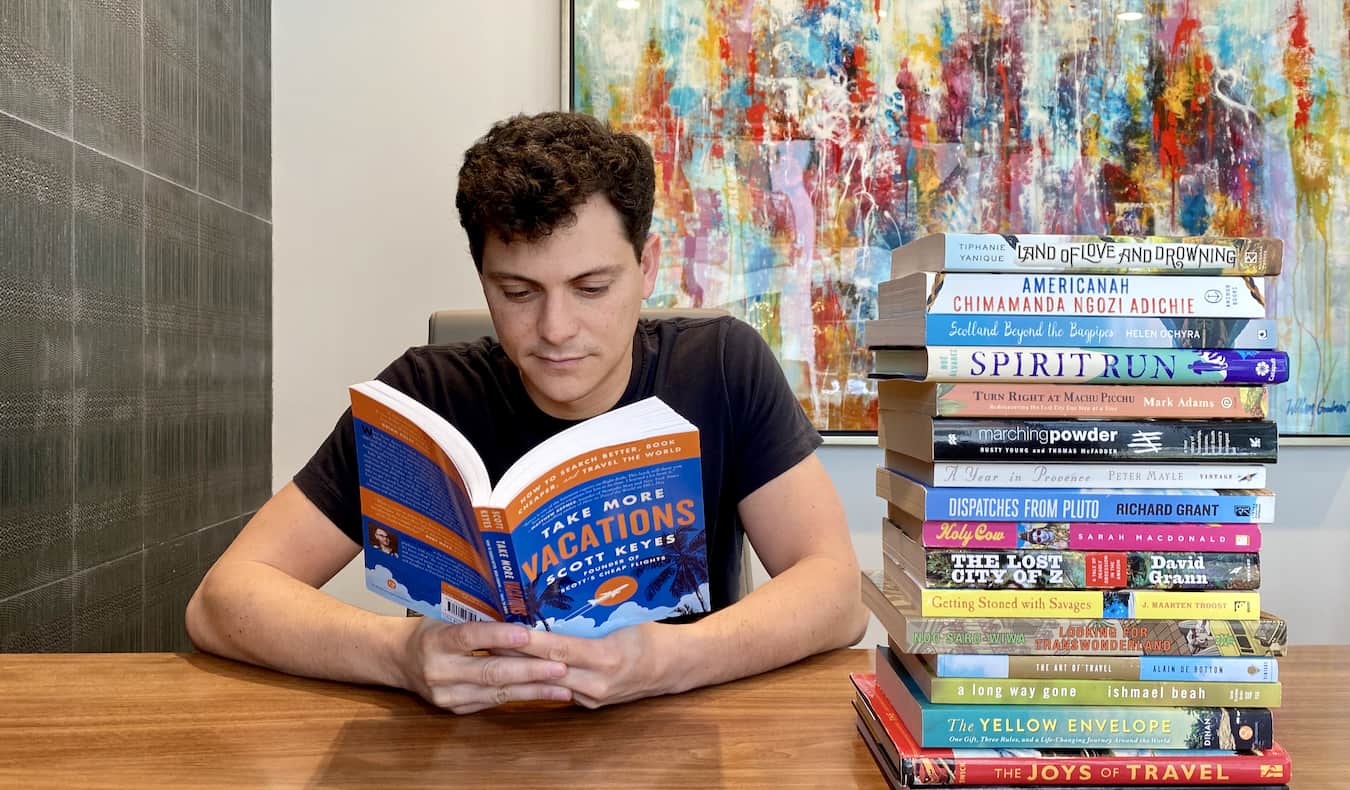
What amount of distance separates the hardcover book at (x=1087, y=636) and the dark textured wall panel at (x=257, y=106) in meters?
2.06

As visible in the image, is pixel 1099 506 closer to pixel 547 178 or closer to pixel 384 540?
pixel 384 540

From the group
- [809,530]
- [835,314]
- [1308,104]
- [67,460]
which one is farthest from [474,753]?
[1308,104]

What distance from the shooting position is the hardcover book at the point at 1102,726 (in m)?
0.70

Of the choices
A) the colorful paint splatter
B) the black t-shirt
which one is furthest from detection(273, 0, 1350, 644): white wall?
the black t-shirt

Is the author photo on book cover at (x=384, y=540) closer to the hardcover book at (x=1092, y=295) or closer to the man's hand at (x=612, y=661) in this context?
the man's hand at (x=612, y=661)

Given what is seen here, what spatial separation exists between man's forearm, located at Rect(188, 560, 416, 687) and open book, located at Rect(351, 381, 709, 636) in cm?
14

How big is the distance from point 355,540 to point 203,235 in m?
1.08

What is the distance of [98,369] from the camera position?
1695 mm

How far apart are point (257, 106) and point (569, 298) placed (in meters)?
1.58

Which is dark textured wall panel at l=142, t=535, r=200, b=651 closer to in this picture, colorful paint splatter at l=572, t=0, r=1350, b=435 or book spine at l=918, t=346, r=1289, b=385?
colorful paint splatter at l=572, t=0, r=1350, b=435

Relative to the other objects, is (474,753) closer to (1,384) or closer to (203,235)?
(1,384)

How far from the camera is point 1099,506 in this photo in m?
0.69

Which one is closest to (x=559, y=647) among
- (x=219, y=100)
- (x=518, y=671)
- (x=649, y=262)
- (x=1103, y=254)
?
(x=518, y=671)

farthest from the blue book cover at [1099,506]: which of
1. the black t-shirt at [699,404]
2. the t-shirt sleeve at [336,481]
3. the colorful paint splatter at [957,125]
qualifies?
the colorful paint splatter at [957,125]
